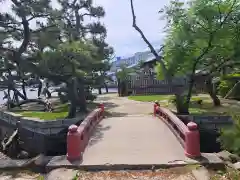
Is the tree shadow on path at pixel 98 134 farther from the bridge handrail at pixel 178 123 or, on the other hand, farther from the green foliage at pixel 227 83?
the green foliage at pixel 227 83

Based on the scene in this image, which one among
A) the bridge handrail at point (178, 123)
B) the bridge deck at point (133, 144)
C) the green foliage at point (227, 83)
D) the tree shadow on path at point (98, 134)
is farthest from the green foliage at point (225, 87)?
the tree shadow on path at point (98, 134)

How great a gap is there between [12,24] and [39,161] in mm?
8167

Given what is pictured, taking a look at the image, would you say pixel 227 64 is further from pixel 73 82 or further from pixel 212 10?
pixel 73 82

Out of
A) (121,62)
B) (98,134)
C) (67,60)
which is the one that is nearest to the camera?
(98,134)

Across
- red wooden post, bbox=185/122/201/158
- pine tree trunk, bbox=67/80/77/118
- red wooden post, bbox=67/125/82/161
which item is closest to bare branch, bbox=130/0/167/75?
pine tree trunk, bbox=67/80/77/118

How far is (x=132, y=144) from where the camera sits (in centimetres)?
841

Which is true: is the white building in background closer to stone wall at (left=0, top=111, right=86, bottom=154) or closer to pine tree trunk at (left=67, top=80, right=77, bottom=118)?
pine tree trunk at (left=67, top=80, right=77, bottom=118)

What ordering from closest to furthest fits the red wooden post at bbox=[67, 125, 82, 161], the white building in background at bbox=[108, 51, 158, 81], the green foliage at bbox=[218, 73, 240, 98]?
the red wooden post at bbox=[67, 125, 82, 161], the green foliage at bbox=[218, 73, 240, 98], the white building in background at bbox=[108, 51, 158, 81]

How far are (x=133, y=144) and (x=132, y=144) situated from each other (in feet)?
0.09

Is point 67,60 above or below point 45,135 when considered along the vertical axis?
above

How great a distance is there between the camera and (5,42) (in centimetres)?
1466

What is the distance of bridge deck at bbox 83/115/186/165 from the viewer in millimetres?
7000

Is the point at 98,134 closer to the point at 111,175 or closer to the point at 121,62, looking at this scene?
the point at 111,175

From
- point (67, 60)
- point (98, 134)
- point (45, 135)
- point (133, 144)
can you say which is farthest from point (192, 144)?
point (67, 60)
